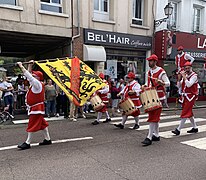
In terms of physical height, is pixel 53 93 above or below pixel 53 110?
above

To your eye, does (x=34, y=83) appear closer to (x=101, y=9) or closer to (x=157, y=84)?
(x=157, y=84)

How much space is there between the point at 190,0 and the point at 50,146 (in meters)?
14.5

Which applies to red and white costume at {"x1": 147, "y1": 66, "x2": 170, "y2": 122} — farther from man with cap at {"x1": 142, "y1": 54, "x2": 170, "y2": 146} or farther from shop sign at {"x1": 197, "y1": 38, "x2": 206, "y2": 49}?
shop sign at {"x1": 197, "y1": 38, "x2": 206, "y2": 49}

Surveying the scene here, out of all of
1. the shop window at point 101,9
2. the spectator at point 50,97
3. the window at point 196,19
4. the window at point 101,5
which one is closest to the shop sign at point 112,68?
the shop window at point 101,9

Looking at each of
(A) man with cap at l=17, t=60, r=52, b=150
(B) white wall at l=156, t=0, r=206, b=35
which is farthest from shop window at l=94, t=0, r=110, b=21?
(A) man with cap at l=17, t=60, r=52, b=150

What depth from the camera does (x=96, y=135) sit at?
675 centimetres

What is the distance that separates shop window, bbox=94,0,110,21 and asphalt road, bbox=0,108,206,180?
799 centimetres

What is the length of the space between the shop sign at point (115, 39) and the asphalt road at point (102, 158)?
6.45 meters

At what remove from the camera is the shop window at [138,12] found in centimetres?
1407

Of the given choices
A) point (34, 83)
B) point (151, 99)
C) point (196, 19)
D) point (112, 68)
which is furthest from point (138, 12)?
point (34, 83)

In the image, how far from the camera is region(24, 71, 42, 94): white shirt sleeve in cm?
499

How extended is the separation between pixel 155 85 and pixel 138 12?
9.72 metres

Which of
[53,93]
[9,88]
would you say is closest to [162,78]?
[53,93]

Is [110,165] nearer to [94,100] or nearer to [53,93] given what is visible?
[94,100]
